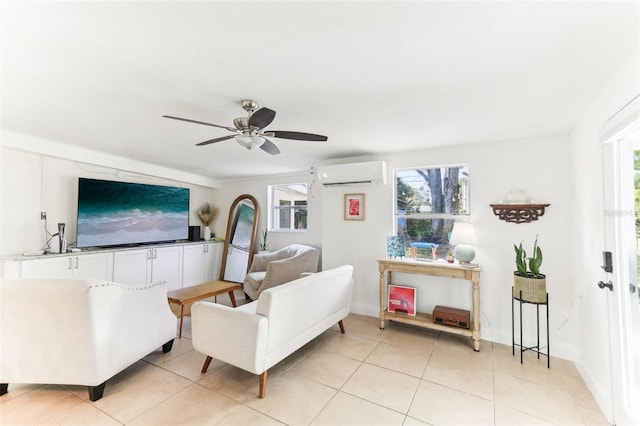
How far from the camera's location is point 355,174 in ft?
11.7

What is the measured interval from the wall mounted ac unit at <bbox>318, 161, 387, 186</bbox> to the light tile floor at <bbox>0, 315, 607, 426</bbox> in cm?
201

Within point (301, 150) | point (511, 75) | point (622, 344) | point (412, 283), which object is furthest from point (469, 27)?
point (412, 283)

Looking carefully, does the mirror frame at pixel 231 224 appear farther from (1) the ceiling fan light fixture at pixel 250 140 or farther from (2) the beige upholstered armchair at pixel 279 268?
(1) the ceiling fan light fixture at pixel 250 140

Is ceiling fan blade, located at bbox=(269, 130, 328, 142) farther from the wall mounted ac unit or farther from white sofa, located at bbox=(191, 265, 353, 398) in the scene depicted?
the wall mounted ac unit

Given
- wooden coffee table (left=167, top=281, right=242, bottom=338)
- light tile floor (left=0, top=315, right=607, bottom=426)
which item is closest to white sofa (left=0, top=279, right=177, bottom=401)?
light tile floor (left=0, top=315, right=607, bottom=426)

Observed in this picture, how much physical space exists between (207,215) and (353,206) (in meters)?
3.38

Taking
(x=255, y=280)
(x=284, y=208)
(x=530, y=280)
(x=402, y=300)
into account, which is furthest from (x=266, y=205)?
(x=530, y=280)

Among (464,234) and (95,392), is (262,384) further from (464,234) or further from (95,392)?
(464,234)

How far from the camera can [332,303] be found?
2.80 meters

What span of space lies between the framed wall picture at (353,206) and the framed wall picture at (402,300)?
1050mm

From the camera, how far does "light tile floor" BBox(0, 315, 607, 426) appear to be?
5.82 ft

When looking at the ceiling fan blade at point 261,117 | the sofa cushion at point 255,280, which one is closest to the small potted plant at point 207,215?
the sofa cushion at point 255,280

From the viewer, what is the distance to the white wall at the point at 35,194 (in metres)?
3.16

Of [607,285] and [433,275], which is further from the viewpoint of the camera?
[433,275]
